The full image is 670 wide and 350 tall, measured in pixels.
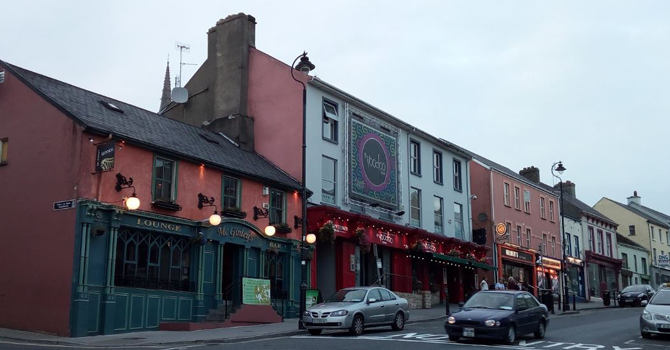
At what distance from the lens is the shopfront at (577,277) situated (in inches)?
2031

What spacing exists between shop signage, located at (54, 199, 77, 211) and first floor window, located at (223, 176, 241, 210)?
6.12m

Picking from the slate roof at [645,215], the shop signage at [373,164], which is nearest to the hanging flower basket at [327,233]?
the shop signage at [373,164]

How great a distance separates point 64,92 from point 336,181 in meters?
12.2

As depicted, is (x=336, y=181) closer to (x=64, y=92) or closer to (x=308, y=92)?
(x=308, y=92)

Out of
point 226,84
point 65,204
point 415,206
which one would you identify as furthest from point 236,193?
point 415,206

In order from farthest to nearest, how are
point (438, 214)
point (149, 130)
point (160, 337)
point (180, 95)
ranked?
point (438, 214) → point (180, 95) → point (149, 130) → point (160, 337)

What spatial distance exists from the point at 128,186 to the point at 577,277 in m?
40.2

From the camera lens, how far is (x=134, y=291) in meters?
21.2

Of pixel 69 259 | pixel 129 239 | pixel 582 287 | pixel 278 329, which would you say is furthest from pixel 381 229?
pixel 582 287

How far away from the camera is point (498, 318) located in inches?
680

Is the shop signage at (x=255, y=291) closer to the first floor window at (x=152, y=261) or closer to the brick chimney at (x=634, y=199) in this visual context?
the first floor window at (x=152, y=261)

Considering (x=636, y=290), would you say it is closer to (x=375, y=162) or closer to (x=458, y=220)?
(x=458, y=220)

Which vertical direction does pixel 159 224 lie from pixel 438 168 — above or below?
below

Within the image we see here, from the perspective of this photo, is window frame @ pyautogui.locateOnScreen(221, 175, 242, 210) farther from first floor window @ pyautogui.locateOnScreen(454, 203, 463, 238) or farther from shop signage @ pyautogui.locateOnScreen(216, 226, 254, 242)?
first floor window @ pyautogui.locateOnScreen(454, 203, 463, 238)
